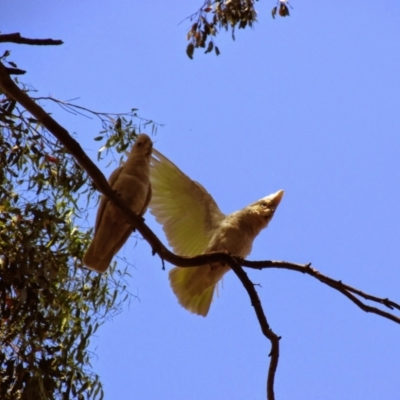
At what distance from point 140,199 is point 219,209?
0.72m

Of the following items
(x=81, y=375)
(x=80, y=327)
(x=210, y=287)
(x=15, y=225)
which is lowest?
(x=81, y=375)

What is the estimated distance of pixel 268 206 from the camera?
3.50 meters

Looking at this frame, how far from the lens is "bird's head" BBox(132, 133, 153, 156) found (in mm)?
3510

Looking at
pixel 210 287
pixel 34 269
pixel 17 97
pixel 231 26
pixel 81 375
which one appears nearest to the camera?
pixel 17 97

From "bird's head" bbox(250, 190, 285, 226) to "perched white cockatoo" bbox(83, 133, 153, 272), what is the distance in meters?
0.58

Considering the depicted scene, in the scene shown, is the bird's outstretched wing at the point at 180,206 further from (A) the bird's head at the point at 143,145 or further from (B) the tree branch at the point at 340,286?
(B) the tree branch at the point at 340,286

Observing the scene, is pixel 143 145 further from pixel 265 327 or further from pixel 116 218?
pixel 265 327

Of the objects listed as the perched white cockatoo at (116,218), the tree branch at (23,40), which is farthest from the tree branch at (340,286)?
the tree branch at (23,40)

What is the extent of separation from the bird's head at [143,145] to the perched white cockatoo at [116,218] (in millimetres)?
125

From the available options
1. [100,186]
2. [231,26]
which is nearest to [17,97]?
[100,186]

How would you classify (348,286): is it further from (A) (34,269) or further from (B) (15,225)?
(B) (15,225)

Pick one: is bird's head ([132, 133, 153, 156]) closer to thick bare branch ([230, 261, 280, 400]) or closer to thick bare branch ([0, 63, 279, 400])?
thick bare branch ([0, 63, 279, 400])

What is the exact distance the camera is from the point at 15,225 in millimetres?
3158

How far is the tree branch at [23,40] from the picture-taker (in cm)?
234
